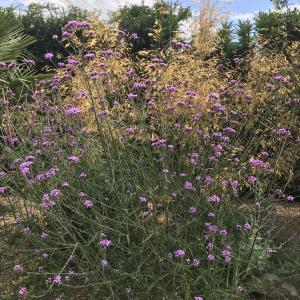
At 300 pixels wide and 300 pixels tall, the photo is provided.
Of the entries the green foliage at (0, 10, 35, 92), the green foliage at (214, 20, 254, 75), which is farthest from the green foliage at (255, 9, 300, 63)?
the green foliage at (0, 10, 35, 92)

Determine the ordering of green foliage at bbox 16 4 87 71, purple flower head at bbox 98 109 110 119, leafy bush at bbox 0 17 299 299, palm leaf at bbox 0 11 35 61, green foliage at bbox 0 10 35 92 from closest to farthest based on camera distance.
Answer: leafy bush at bbox 0 17 299 299 → purple flower head at bbox 98 109 110 119 → green foliage at bbox 0 10 35 92 → palm leaf at bbox 0 11 35 61 → green foliage at bbox 16 4 87 71

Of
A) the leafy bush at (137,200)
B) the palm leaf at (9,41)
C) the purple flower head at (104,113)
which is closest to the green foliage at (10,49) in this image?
the palm leaf at (9,41)

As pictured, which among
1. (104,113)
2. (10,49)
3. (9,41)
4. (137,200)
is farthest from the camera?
(9,41)

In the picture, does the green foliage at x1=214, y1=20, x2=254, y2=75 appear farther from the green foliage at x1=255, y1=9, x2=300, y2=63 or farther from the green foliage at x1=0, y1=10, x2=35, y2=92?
the green foliage at x1=0, y1=10, x2=35, y2=92

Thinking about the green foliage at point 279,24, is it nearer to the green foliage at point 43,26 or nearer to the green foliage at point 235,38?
the green foliage at point 235,38

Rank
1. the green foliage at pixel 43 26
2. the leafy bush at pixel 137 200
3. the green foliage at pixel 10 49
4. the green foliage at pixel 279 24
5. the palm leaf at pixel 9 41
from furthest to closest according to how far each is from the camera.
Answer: the green foliage at pixel 43 26
the green foliage at pixel 279 24
the palm leaf at pixel 9 41
the green foliage at pixel 10 49
the leafy bush at pixel 137 200

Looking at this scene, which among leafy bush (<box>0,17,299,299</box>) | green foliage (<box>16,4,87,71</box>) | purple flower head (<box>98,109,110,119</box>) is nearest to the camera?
leafy bush (<box>0,17,299,299</box>)

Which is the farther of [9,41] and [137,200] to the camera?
[9,41]

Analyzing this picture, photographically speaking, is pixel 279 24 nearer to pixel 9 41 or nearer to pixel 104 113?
pixel 9 41

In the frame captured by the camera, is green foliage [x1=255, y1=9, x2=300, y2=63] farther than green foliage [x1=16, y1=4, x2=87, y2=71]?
No

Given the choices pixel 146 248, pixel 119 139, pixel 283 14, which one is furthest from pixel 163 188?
pixel 283 14

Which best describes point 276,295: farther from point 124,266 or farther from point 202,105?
point 202,105

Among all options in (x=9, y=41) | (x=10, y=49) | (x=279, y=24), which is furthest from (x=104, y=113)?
(x=279, y=24)

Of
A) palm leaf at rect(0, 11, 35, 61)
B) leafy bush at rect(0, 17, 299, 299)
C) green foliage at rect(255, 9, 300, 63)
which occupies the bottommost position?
leafy bush at rect(0, 17, 299, 299)
